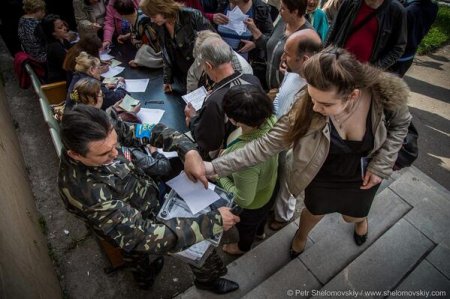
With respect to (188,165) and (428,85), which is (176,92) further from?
(428,85)

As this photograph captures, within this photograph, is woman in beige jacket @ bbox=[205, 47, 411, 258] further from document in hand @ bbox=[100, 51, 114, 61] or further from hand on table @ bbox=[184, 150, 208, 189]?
document in hand @ bbox=[100, 51, 114, 61]

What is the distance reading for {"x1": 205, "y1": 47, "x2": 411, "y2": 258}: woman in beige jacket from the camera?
1720 millimetres

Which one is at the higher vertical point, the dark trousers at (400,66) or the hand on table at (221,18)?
the hand on table at (221,18)

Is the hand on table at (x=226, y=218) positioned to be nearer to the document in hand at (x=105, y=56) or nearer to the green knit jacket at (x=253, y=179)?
the green knit jacket at (x=253, y=179)

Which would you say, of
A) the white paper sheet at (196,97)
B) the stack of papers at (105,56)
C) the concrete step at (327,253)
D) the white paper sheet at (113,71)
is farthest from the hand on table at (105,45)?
the concrete step at (327,253)

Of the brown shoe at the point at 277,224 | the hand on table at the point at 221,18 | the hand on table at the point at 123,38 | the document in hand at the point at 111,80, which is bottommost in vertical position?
the brown shoe at the point at 277,224

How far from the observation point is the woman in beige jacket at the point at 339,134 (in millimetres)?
Result: 1720

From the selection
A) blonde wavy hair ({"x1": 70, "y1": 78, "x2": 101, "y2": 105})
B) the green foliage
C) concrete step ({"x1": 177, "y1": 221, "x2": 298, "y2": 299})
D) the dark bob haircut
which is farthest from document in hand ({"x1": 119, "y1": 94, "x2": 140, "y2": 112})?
the green foliage

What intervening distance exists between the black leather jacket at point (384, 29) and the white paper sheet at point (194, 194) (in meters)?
Result: 2.60

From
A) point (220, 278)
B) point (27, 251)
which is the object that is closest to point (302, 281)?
point (220, 278)

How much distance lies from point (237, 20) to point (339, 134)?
260 cm

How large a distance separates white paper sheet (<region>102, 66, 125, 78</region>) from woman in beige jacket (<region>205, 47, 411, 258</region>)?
227 cm

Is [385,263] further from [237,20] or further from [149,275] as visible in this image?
[237,20]

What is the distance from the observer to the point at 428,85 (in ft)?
19.1
